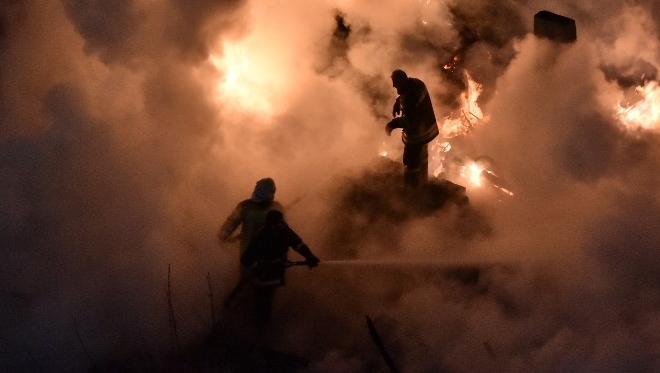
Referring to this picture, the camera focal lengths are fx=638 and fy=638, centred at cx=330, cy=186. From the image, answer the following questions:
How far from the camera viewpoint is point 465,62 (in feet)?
37.8

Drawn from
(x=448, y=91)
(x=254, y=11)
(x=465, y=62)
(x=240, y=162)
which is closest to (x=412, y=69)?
(x=448, y=91)

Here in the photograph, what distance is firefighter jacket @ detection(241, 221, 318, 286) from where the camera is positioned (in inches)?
223

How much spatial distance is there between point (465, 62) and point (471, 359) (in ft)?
22.7

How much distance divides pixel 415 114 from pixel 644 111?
4814mm

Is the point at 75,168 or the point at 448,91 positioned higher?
the point at 448,91

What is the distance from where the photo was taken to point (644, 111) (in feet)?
31.9

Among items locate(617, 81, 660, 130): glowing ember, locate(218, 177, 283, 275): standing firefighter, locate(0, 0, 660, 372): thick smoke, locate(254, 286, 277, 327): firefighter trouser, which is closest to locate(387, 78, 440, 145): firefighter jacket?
locate(0, 0, 660, 372): thick smoke

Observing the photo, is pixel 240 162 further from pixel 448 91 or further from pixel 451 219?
pixel 448 91

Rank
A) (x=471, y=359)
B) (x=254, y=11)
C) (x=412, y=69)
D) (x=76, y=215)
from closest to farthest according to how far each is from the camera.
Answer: (x=471, y=359), (x=76, y=215), (x=254, y=11), (x=412, y=69)

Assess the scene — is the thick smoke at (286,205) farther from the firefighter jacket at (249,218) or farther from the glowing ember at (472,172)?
the firefighter jacket at (249,218)

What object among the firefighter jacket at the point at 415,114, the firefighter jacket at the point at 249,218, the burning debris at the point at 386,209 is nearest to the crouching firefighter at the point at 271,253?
the firefighter jacket at the point at 249,218

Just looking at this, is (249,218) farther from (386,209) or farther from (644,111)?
(644,111)

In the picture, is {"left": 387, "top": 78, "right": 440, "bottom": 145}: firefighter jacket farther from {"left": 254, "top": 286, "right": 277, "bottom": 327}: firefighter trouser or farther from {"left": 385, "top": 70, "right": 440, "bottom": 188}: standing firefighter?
{"left": 254, "top": 286, "right": 277, "bottom": 327}: firefighter trouser

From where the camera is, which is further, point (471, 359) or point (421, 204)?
point (421, 204)
